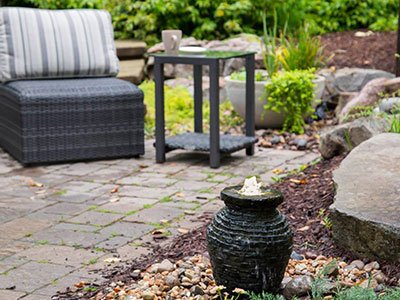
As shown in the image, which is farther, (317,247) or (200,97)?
(200,97)

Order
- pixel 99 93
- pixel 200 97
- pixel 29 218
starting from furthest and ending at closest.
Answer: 1. pixel 200 97
2. pixel 99 93
3. pixel 29 218

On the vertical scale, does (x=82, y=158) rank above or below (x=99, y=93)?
below

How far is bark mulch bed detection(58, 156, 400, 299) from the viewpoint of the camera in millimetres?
3871

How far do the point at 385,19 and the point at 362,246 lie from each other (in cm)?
679

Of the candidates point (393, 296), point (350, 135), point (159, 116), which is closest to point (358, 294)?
point (393, 296)

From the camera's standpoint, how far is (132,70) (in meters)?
8.63

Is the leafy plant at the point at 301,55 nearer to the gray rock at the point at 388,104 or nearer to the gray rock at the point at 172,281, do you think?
the gray rock at the point at 388,104

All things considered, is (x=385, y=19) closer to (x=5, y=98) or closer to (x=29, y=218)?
(x=5, y=98)

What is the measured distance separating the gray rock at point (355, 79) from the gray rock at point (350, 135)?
7.10 ft

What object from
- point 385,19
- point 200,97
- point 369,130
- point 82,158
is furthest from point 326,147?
point 385,19

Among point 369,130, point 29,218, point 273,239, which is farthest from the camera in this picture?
point 369,130

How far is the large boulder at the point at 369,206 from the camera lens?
3.64 meters

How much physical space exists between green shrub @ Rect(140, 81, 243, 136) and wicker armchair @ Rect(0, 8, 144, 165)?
0.92m

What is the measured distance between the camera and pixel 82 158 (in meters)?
6.36
